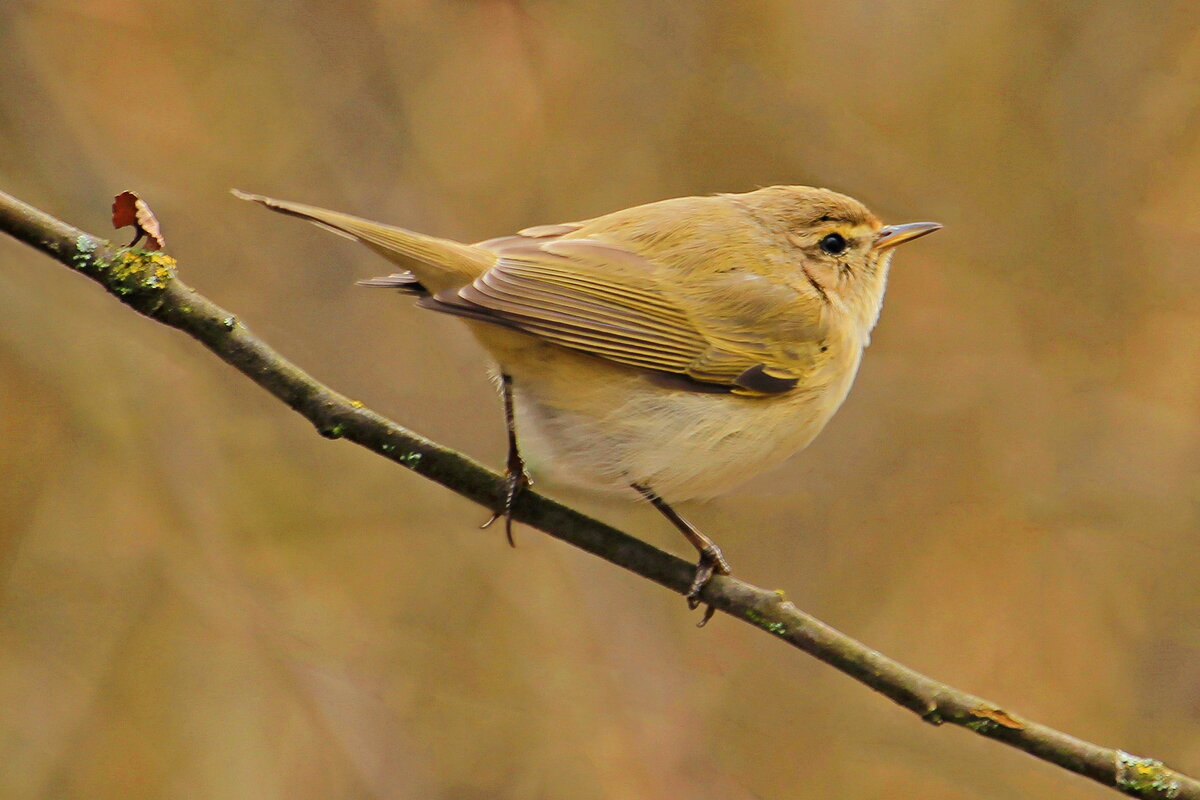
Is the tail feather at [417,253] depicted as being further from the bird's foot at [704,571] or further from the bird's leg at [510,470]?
the bird's foot at [704,571]

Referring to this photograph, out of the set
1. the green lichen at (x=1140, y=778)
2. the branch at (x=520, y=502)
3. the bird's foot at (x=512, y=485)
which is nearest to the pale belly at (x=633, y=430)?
the bird's foot at (x=512, y=485)

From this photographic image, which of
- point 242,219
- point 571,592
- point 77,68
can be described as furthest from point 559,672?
point 77,68

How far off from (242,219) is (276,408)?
91 centimetres

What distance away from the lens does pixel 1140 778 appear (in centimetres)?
257

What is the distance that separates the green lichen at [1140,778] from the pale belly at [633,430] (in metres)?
1.31

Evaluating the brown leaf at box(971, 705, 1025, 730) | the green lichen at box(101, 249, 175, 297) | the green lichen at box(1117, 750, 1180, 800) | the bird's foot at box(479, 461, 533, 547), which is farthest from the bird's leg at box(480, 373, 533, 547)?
the green lichen at box(1117, 750, 1180, 800)

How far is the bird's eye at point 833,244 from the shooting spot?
4.05 meters

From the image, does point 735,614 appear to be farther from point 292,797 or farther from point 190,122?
point 190,122

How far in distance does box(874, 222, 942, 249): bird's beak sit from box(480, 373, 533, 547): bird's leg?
154 cm

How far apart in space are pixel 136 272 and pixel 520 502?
1069 mm

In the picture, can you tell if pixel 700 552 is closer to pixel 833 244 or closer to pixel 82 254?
pixel 833 244

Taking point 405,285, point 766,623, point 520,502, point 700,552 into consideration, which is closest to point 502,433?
point 405,285

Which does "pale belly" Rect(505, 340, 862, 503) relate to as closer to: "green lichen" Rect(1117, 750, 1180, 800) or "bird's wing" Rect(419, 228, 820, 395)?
"bird's wing" Rect(419, 228, 820, 395)

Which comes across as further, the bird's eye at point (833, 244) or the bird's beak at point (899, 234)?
the bird's eye at point (833, 244)
